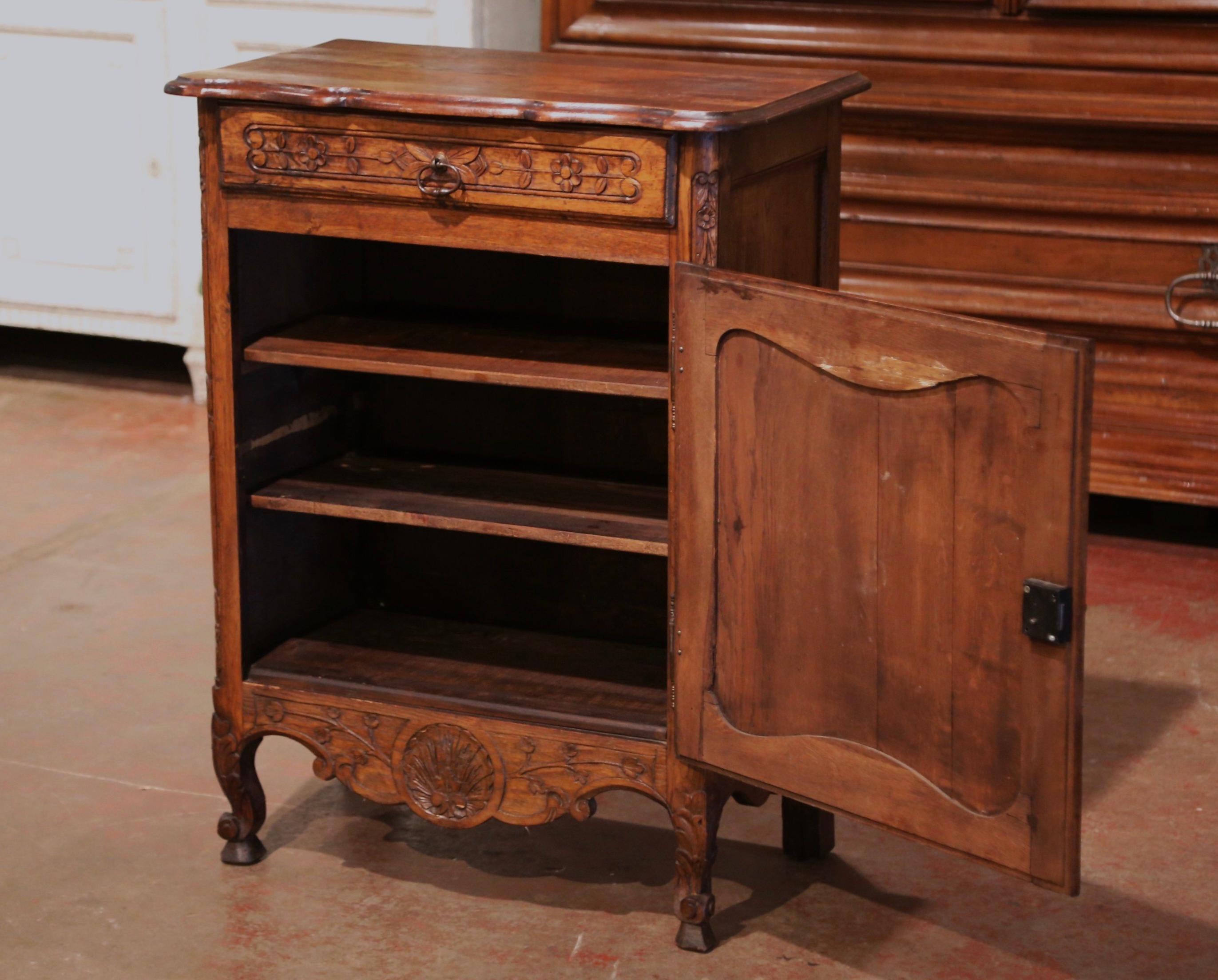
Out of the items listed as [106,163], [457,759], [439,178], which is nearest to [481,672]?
[457,759]

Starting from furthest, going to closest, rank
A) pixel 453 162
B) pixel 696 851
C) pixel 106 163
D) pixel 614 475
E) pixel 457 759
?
pixel 106 163 → pixel 614 475 → pixel 457 759 → pixel 696 851 → pixel 453 162

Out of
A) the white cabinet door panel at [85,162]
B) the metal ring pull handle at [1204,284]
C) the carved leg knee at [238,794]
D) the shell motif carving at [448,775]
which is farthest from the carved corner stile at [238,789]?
the white cabinet door panel at [85,162]

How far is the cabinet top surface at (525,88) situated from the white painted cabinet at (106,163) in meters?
2.17

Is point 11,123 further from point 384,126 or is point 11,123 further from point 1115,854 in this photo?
point 1115,854

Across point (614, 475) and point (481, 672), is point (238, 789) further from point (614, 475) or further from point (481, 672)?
point (614, 475)

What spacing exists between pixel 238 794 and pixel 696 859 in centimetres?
72

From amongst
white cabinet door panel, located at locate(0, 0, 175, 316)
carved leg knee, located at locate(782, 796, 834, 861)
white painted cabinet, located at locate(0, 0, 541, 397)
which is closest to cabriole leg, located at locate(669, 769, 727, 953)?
carved leg knee, located at locate(782, 796, 834, 861)

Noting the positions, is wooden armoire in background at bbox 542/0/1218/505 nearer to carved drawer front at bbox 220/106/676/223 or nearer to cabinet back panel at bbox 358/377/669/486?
cabinet back panel at bbox 358/377/669/486

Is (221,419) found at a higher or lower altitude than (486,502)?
higher

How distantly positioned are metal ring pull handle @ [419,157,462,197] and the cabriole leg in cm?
83

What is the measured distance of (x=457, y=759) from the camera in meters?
2.50

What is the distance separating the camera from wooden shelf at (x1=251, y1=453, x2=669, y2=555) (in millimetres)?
2422

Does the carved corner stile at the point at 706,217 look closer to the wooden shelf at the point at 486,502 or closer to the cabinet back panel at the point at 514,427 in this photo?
the wooden shelf at the point at 486,502

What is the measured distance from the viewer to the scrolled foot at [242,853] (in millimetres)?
2658
